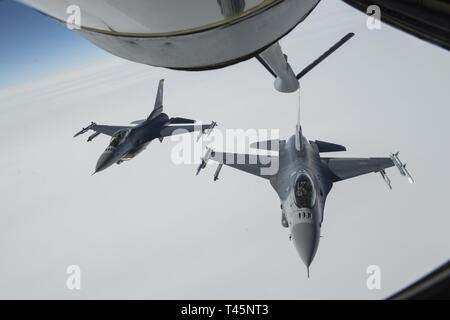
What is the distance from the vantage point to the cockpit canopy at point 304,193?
3180 millimetres

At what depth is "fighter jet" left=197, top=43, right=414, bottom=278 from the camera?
10.3ft

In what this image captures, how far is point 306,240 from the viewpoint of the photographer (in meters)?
3.07

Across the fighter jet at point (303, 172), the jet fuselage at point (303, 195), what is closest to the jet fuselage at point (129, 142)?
the fighter jet at point (303, 172)

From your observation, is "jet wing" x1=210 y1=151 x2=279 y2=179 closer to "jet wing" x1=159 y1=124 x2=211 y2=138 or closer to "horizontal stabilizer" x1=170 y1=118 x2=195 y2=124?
"jet wing" x1=159 y1=124 x2=211 y2=138

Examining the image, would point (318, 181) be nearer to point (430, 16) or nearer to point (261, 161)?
point (261, 161)

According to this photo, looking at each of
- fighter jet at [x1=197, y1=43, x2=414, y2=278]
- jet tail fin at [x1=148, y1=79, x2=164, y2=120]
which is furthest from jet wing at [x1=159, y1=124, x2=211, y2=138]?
fighter jet at [x1=197, y1=43, x2=414, y2=278]

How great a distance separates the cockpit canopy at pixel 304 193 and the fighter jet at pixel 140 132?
2.34 meters

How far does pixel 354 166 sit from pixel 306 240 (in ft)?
5.00

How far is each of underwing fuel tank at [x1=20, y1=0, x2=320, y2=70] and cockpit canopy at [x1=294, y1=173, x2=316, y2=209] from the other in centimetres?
266

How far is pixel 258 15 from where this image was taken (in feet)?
2.16

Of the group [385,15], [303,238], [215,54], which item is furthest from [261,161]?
[215,54]

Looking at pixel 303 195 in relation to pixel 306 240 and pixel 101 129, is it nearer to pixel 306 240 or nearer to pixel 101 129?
pixel 306 240

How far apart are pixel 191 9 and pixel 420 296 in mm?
2334

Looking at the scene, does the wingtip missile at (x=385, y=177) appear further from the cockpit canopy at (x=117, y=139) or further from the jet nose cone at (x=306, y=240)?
the cockpit canopy at (x=117, y=139)
